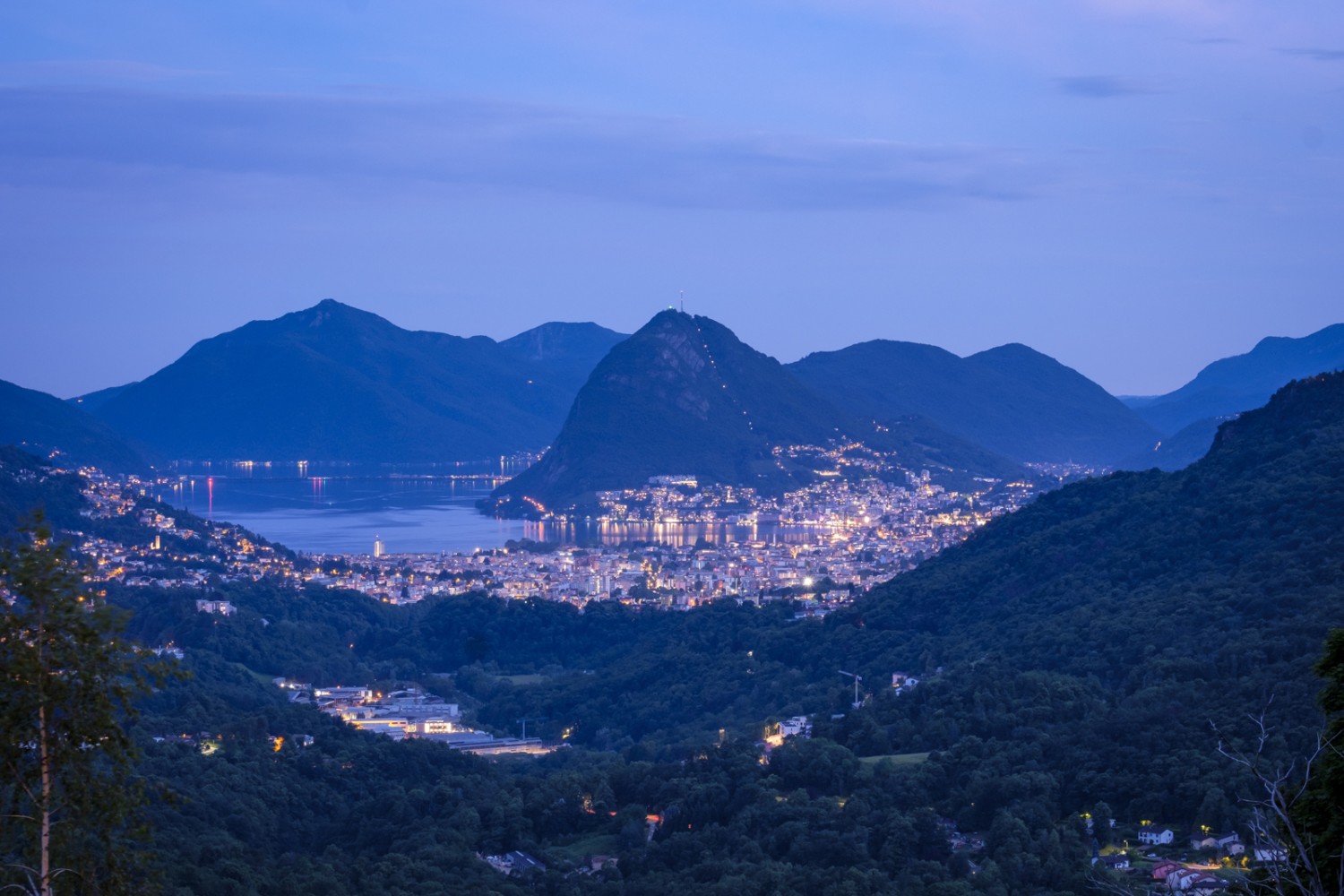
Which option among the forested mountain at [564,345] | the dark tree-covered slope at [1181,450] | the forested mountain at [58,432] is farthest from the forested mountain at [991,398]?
the forested mountain at [564,345]

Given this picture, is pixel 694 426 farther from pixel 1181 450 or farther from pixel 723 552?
pixel 723 552

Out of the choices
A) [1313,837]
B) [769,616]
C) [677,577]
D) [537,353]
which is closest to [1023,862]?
[1313,837]

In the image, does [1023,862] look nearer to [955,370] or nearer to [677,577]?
A: [677,577]

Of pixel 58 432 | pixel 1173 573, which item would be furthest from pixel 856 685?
pixel 58 432

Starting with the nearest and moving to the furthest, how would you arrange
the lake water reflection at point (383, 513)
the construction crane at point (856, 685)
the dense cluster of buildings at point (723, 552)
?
the construction crane at point (856, 685) < the dense cluster of buildings at point (723, 552) < the lake water reflection at point (383, 513)

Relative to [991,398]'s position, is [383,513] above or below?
below

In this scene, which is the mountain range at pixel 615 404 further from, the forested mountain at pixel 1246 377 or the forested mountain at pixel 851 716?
the forested mountain at pixel 851 716

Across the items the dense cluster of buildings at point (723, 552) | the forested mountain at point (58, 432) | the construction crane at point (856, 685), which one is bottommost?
the construction crane at point (856, 685)

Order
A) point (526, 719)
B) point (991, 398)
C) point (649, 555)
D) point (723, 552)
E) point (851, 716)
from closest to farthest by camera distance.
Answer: point (851, 716)
point (526, 719)
point (649, 555)
point (723, 552)
point (991, 398)
